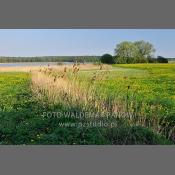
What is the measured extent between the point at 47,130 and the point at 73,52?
1564 mm

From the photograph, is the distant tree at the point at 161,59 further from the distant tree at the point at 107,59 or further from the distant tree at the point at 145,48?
the distant tree at the point at 107,59

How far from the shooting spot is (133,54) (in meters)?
9.25

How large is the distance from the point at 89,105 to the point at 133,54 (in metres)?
1.39

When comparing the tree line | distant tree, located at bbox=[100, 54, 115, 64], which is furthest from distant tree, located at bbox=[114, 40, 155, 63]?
distant tree, located at bbox=[100, 54, 115, 64]

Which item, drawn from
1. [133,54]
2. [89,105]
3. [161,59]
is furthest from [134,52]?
[89,105]

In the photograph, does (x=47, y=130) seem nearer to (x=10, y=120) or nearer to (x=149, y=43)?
(x=10, y=120)

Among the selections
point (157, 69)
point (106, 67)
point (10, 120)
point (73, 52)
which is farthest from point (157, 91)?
point (10, 120)

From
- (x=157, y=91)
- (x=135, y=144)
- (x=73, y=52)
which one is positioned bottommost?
(x=135, y=144)

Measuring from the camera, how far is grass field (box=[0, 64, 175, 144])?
856 centimetres

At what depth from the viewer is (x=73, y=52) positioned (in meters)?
8.88

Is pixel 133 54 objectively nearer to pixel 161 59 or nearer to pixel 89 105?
pixel 161 59

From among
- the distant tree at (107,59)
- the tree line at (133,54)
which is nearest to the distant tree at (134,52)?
the tree line at (133,54)

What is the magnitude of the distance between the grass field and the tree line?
0.14 m

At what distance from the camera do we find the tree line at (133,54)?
880 cm
